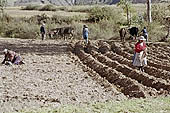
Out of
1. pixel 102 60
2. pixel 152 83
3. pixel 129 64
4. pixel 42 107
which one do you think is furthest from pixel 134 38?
pixel 42 107

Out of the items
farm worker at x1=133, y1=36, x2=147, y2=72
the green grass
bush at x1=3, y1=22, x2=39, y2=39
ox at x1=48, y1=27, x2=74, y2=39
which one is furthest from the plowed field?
bush at x1=3, y1=22, x2=39, y2=39

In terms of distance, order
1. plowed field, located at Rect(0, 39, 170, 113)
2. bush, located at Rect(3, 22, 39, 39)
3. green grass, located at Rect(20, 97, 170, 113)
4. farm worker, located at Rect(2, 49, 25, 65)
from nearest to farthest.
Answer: green grass, located at Rect(20, 97, 170, 113)
plowed field, located at Rect(0, 39, 170, 113)
farm worker, located at Rect(2, 49, 25, 65)
bush, located at Rect(3, 22, 39, 39)

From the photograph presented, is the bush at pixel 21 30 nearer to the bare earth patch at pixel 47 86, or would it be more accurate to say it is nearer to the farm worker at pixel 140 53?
the bare earth patch at pixel 47 86

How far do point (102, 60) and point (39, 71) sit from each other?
3.79m

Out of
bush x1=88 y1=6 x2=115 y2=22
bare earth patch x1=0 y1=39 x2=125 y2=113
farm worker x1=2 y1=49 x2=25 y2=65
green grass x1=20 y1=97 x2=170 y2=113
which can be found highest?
bush x1=88 y1=6 x2=115 y2=22

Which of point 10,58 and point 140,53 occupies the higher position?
point 140,53

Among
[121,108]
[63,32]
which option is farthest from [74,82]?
[63,32]

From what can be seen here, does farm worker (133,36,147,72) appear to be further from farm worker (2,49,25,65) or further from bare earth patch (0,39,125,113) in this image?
farm worker (2,49,25,65)

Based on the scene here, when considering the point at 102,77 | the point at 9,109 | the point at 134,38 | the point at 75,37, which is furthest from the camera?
the point at 75,37

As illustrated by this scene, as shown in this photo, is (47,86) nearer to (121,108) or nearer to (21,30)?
(121,108)

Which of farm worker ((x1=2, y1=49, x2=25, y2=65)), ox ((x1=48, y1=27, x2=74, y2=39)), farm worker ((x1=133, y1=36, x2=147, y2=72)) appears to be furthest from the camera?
ox ((x1=48, y1=27, x2=74, y2=39))

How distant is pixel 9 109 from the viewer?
9539mm

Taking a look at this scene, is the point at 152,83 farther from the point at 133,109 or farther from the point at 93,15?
the point at 93,15

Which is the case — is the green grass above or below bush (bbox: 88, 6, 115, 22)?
below
